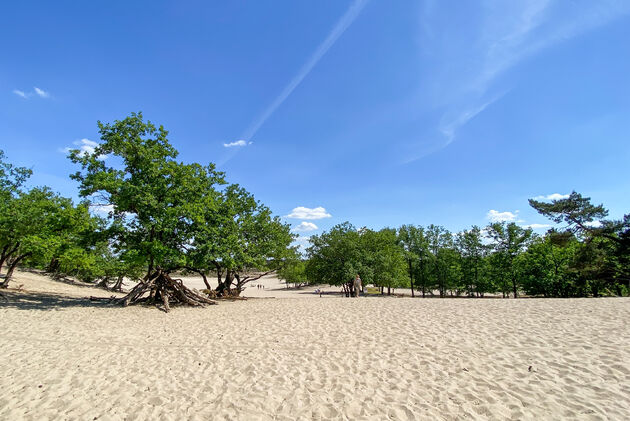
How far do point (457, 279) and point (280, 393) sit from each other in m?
44.7

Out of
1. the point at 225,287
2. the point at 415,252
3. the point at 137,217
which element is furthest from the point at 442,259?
the point at 137,217

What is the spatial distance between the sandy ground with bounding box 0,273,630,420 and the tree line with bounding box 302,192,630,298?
17.8 metres

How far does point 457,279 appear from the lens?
43906mm

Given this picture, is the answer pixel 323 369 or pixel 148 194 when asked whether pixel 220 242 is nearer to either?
pixel 148 194

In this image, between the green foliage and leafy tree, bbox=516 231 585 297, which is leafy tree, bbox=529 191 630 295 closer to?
leafy tree, bbox=516 231 585 297

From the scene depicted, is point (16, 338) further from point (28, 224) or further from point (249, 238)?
point (249, 238)

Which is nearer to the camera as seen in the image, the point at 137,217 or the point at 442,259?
the point at 137,217

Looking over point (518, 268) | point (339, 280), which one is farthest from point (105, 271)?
point (518, 268)

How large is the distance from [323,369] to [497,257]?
3855cm

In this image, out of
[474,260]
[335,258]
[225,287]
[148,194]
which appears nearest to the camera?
[148,194]

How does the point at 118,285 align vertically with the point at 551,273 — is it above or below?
below

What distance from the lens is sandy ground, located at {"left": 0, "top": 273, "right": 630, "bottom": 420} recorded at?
5.48m

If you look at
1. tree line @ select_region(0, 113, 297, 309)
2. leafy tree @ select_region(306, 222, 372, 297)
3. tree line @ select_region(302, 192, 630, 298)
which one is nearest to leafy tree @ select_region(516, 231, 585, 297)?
tree line @ select_region(302, 192, 630, 298)

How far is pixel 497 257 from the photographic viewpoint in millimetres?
37438
